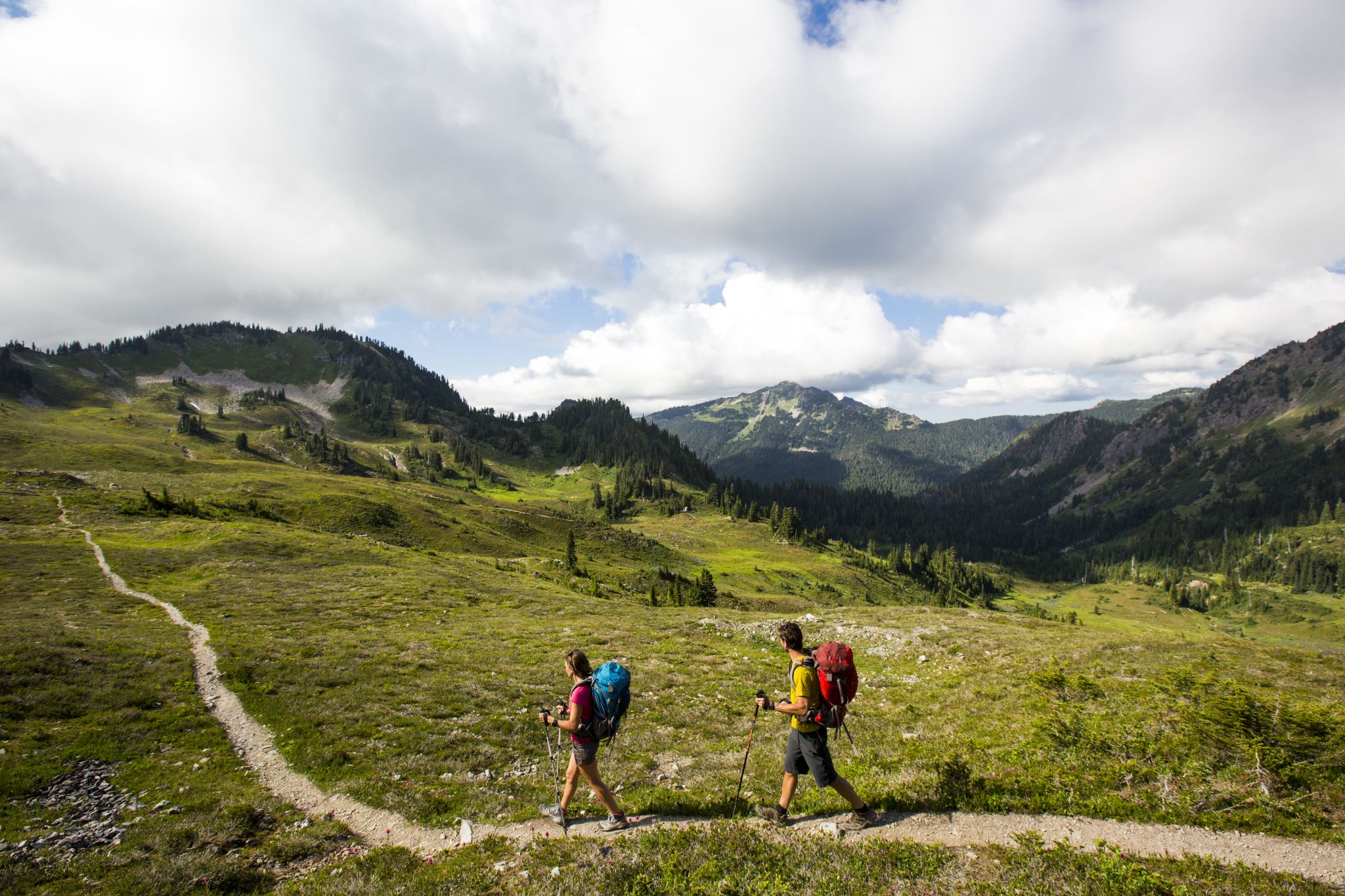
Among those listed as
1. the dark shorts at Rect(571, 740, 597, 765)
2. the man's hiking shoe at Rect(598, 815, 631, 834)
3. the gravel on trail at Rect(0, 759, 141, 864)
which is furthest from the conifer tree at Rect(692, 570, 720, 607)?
the gravel on trail at Rect(0, 759, 141, 864)

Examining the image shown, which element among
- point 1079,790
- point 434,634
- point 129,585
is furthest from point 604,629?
point 129,585

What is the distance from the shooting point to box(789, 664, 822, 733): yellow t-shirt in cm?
1121

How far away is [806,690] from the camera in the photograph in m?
11.2

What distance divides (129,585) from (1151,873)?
193 feet

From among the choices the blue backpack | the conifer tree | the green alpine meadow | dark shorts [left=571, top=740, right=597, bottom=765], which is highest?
the blue backpack

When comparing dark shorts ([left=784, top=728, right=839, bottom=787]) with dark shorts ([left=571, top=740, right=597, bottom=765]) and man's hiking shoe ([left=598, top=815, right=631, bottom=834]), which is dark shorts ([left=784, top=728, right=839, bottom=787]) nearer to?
man's hiking shoe ([left=598, top=815, right=631, bottom=834])

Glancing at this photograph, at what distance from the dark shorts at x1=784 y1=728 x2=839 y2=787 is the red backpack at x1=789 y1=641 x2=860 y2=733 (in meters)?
0.34

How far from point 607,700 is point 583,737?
1180 mm

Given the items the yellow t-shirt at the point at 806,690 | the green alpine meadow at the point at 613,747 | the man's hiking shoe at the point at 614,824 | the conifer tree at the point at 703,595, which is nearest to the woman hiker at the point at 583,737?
the man's hiking shoe at the point at 614,824

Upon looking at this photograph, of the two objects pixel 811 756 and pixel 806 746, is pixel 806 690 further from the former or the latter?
pixel 811 756

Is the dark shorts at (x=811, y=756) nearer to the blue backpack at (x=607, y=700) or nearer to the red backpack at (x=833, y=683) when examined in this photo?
the red backpack at (x=833, y=683)

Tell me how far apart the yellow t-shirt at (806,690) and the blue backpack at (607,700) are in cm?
372

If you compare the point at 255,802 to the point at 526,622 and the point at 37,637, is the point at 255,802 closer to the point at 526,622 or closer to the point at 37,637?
the point at 37,637

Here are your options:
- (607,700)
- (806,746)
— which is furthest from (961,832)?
(607,700)
